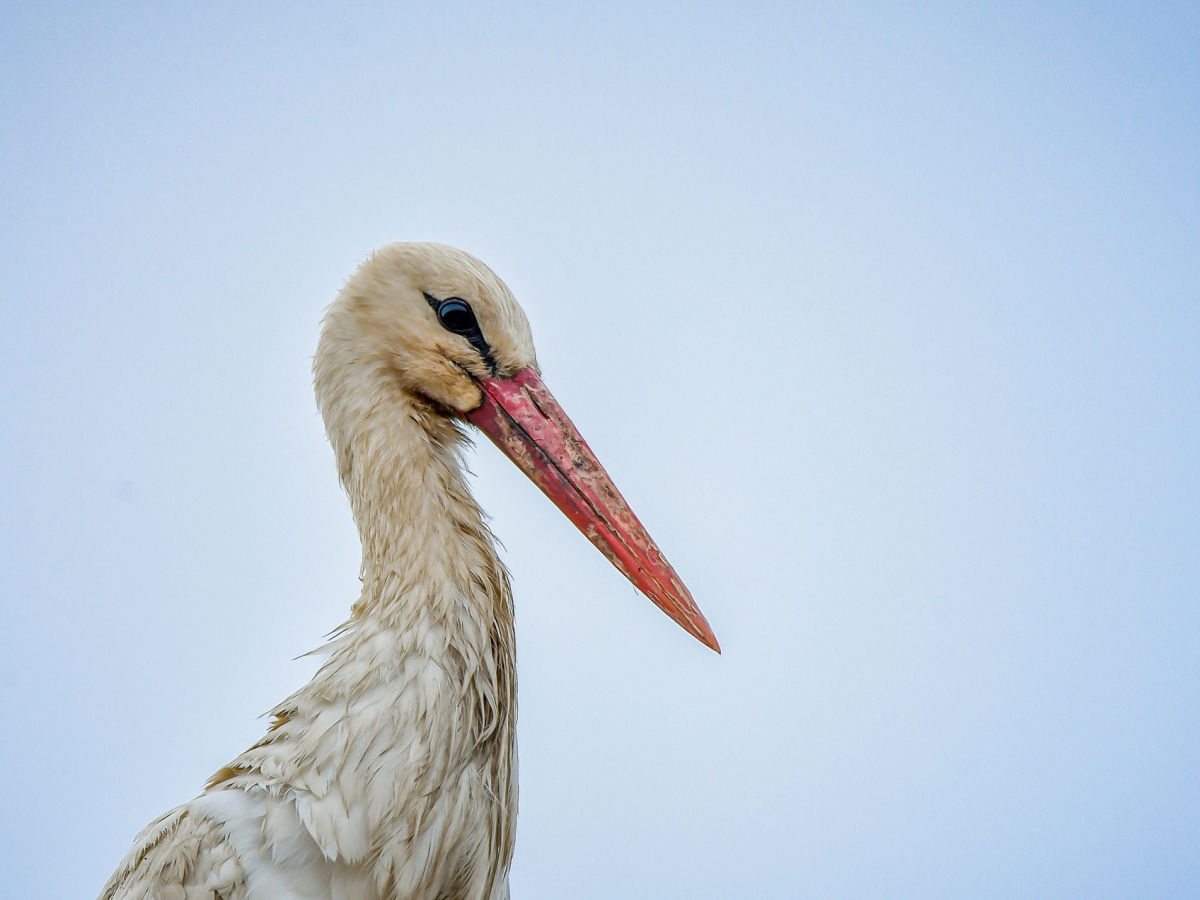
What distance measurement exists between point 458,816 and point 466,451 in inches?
21.3

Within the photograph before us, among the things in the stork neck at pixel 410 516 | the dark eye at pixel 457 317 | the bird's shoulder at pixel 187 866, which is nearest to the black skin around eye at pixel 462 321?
the dark eye at pixel 457 317

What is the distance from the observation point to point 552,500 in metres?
1.28

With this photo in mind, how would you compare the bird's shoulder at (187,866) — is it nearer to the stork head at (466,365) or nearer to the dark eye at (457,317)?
the stork head at (466,365)

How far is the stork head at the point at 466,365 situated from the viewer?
49.3 inches

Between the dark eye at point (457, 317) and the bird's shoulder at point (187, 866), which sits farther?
the dark eye at point (457, 317)

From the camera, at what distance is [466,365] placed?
50.0 inches

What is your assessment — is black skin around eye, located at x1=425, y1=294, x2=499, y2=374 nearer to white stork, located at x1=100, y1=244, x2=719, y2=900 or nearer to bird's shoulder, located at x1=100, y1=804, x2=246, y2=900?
white stork, located at x1=100, y1=244, x2=719, y2=900

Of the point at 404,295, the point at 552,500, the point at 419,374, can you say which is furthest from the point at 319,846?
the point at 404,295

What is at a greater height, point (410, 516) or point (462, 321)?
point (462, 321)

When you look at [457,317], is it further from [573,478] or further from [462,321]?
[573,478]

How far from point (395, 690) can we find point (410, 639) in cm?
7

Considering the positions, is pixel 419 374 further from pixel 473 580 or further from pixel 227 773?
pixel 227 773

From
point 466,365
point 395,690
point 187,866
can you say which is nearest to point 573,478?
point 466,365

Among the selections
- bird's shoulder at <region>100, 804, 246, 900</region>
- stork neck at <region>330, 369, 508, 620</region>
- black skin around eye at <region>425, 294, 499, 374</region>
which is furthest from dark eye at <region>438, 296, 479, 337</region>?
bird's shoulder at <region>100, 804, 246, 900</region>
